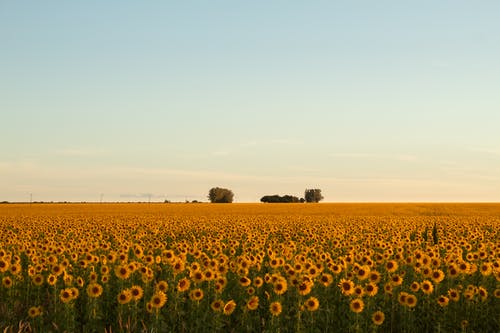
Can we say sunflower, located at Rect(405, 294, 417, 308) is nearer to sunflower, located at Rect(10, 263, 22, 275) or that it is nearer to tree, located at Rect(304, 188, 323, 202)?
sunflower, located at Rect(10, 263, 22, 275)

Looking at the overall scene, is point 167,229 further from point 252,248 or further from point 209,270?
point 209,270

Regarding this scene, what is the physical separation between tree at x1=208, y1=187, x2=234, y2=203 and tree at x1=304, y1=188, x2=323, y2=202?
18.5 m

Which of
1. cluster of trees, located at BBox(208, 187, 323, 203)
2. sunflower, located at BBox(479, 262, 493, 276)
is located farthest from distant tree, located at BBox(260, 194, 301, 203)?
sunflower, located at BBox(479, 262, 493, 276)

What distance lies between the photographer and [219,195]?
145375 millimetres

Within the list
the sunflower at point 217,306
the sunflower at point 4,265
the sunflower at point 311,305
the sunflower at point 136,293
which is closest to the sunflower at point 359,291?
the sunflower at point 311,305

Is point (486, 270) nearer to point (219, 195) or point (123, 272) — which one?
point (123, 272)

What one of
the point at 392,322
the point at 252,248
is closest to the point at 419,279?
the point at 392,322

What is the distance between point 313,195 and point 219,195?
2302 centimetres

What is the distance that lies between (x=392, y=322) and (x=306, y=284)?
1942 millimetres

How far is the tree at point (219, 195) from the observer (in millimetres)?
143363

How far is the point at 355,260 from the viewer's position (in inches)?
579

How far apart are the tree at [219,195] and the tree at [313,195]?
60.8 ft

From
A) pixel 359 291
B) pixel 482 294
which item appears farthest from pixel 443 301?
pixel 359 291

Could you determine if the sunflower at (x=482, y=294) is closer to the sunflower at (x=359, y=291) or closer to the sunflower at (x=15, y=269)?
the sunflower at (x=359, y=291)
